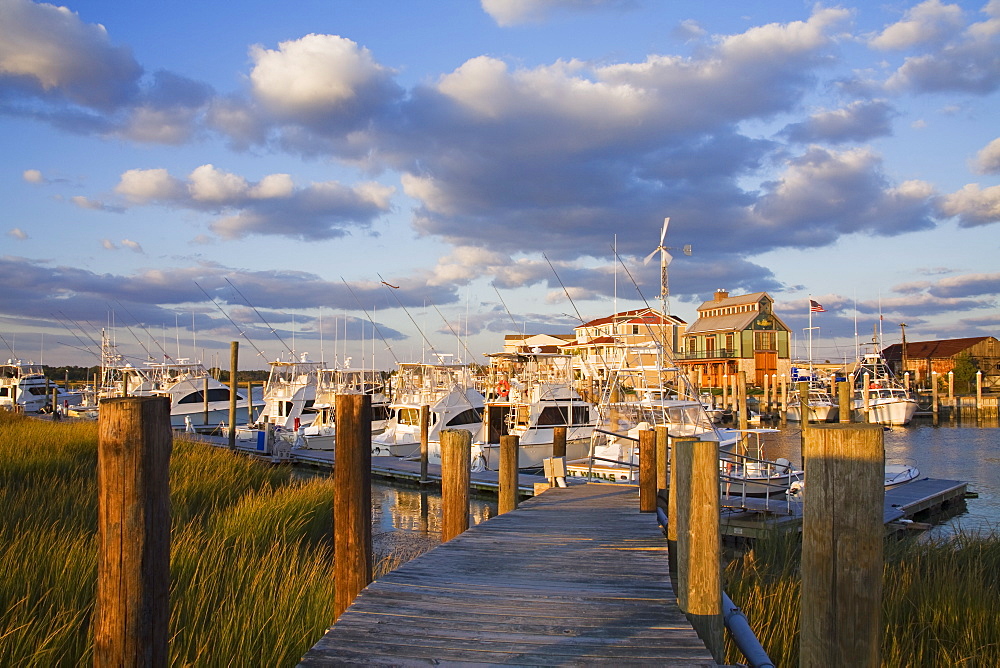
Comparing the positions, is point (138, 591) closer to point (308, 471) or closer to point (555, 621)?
point (555, 621)

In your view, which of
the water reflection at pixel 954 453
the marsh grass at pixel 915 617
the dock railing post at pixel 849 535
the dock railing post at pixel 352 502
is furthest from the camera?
the water reflection at pixel 954 453

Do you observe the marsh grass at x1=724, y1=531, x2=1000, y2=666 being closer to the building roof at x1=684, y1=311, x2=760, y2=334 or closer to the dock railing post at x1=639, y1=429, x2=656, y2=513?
A: the dock railing post at x1=639, y1=429, x2=656, y2=513

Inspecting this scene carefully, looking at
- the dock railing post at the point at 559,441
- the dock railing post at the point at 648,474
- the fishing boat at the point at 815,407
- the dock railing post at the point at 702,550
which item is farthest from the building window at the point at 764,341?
the dock railing post at the point at 702,550

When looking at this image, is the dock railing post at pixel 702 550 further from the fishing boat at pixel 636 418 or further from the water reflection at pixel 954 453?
the water reflection at pixel 954 453

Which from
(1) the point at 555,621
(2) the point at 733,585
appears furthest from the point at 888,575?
(1) the point at 555,621

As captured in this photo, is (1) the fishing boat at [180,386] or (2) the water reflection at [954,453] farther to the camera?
(1) the fishing boat at [180,386]

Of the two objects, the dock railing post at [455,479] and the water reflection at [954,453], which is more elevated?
the dock railing post at [455,479]

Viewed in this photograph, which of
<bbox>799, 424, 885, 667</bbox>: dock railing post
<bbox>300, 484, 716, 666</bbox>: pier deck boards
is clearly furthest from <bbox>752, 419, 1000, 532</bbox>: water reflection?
<bbox>799, 424, 885, 667</bbox>: dock railing post

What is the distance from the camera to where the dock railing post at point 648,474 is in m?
10.0

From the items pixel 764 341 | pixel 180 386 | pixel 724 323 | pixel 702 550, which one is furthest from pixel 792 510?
pixel 724 323

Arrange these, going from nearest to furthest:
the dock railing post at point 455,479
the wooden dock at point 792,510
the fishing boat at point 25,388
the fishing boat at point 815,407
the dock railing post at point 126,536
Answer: the dock railing post at point 126,536, the dock railing post at point 455,479, the wooden dock at point 792,510, the fishing boat at point 815,407, the fishing boat at point 25,388

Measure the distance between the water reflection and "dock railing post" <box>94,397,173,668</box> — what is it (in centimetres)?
1918

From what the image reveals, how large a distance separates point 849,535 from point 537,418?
24.4 meters

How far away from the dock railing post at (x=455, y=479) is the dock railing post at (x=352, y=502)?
213 centimetres
